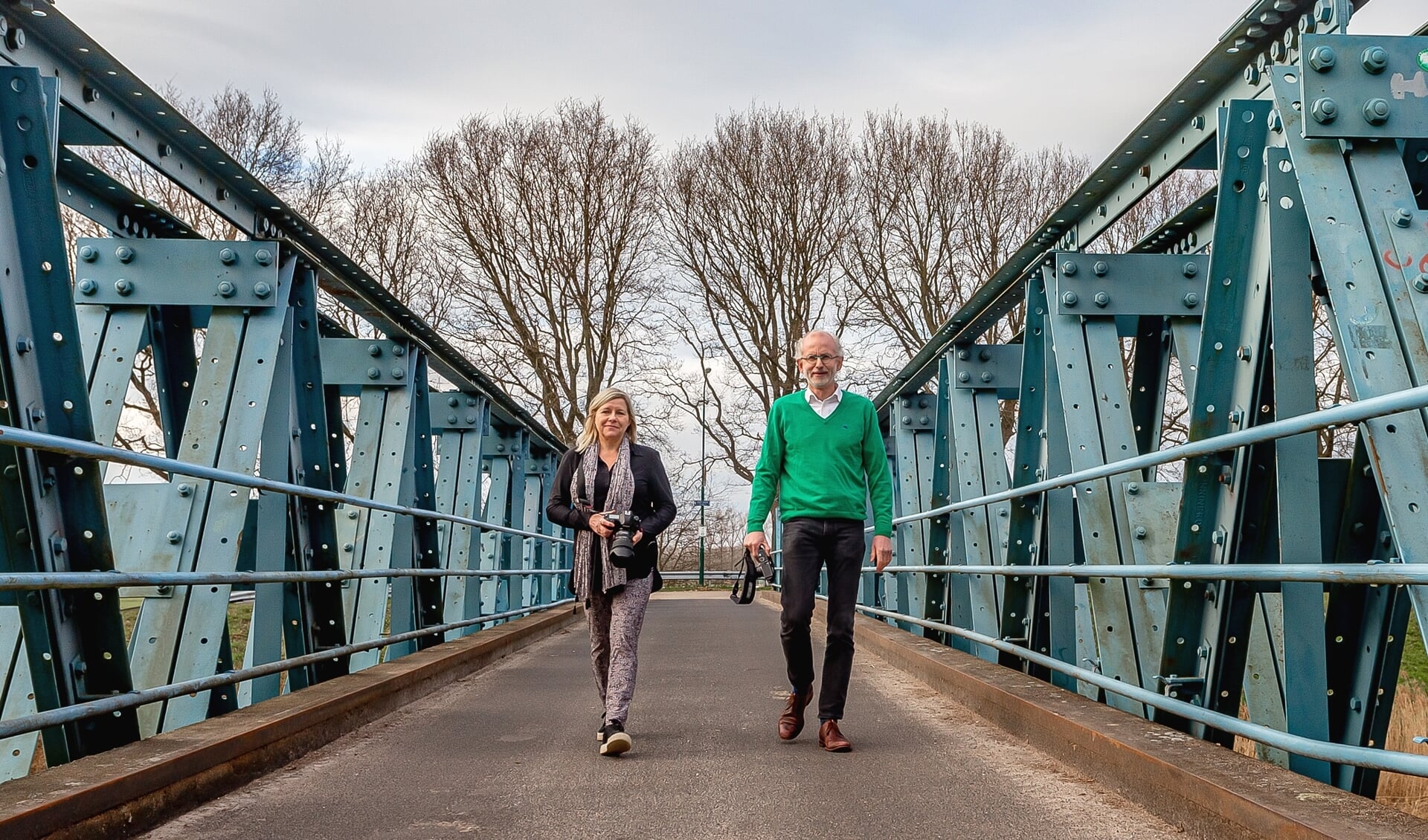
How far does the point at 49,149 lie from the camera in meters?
4.14

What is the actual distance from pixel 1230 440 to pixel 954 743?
7.91 ft

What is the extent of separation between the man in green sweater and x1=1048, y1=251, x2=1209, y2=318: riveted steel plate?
1.16 meters

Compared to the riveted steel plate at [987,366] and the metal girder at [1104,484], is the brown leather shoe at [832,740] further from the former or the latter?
the riveted steel plate at [987,366]

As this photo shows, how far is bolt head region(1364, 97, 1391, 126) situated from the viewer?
12.3 feet

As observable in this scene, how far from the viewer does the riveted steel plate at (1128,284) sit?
6.32 meters

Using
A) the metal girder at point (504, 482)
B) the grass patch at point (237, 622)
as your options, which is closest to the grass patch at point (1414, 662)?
the metal girder at point (504, 482)

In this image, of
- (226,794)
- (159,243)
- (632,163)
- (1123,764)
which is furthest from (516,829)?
(632,163)

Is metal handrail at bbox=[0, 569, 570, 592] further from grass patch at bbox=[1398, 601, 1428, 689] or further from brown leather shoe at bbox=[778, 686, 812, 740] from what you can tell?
grass patch at bbox=[1398, 601, 1428, 689]

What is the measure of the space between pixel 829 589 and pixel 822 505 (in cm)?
40

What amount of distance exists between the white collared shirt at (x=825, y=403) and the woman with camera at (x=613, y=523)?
733 mm

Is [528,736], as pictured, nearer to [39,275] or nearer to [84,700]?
[84,700]

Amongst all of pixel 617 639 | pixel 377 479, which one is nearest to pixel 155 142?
pixel 617 639

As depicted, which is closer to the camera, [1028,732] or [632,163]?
[1028,732]

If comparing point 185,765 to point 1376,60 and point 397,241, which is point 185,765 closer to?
point 1376,60
